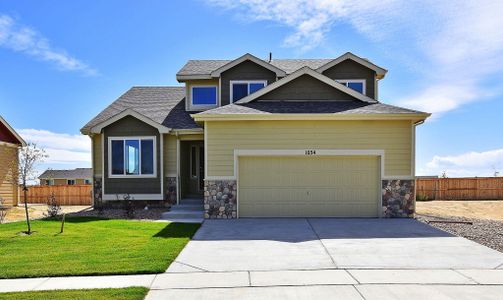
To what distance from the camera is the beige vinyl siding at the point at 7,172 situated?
16.4 meters

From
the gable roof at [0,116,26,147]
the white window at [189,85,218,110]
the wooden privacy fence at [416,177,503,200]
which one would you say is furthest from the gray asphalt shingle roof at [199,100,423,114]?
the gable roof at [0,116,26,147]

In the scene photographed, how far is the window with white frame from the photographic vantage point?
14.0m

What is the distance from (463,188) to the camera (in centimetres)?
2097

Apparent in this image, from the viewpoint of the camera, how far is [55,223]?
1117 cm

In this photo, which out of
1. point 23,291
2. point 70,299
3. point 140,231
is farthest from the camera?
point 140,231

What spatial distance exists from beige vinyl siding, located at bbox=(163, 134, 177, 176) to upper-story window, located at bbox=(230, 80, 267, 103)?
3368mm

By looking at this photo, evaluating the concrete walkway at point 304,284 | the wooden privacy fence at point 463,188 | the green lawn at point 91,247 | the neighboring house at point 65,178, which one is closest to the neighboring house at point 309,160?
the green lawn at point 91,247

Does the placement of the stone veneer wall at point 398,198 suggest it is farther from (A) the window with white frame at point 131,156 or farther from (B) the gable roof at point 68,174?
(B) the gable roof at point 68,174

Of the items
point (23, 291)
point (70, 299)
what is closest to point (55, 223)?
point (23, 291)

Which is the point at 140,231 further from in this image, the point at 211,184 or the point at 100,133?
the point at 100,133

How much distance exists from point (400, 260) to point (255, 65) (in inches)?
439

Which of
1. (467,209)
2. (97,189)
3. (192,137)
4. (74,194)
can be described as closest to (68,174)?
(74,194)

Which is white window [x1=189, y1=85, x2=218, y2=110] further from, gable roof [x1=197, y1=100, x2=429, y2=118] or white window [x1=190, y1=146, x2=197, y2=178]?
gable roof [x1=197, y1=100, x2=429, y2=118]

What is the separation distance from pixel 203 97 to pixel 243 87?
2.12 m
